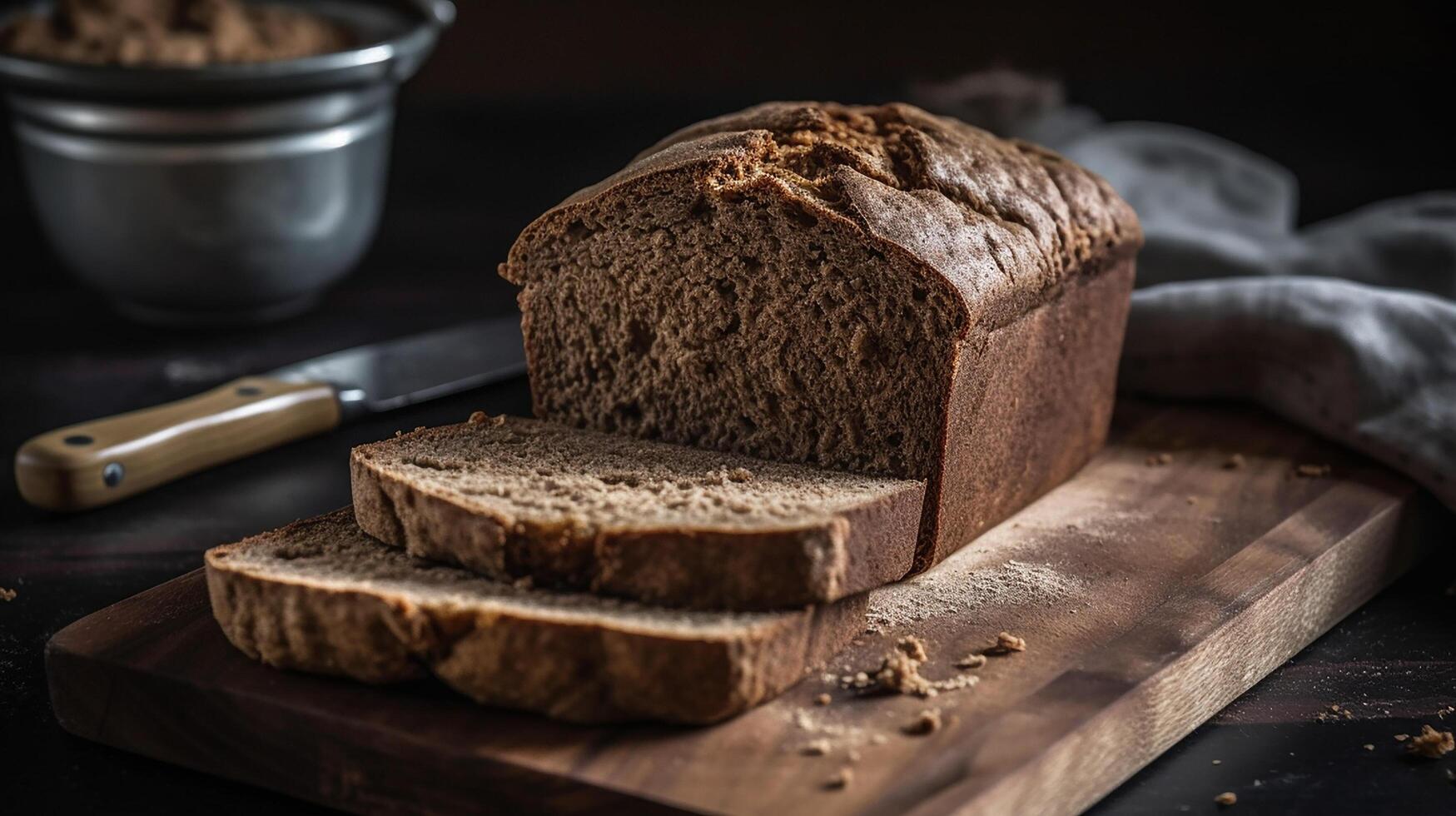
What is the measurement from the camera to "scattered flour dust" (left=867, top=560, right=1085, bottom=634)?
314 cm

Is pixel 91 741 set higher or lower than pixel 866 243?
lower

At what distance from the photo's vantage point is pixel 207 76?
467cm

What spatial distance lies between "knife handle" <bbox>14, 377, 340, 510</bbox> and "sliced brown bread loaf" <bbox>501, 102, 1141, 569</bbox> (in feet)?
2.92

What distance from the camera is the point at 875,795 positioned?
8.06ft

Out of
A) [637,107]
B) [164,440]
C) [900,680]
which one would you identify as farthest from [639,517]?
[637,107]

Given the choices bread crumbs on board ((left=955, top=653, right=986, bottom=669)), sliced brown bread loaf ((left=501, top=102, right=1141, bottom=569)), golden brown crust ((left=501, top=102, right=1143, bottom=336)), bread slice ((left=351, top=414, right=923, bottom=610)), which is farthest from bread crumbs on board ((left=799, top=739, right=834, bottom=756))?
golden brown crust ((left=501, top=102, right=1143, bottom=336))

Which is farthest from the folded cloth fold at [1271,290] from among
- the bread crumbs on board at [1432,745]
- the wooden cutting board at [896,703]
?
the bread crumbs on board at [1432,745]

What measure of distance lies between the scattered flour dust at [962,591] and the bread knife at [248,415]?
1.70 m

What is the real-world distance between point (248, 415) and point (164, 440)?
25 cm

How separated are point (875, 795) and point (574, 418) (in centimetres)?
144

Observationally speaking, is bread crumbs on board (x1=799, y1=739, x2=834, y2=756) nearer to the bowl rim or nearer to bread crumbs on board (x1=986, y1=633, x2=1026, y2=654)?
bread crumbs on board (x1=986, y1=633, x2=1026, y2=654)

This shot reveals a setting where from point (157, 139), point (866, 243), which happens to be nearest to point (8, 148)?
point (157, 139)

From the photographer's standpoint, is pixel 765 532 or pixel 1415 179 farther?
pixel 1415 179

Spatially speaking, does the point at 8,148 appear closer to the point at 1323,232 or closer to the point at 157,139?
the point at 157,139
